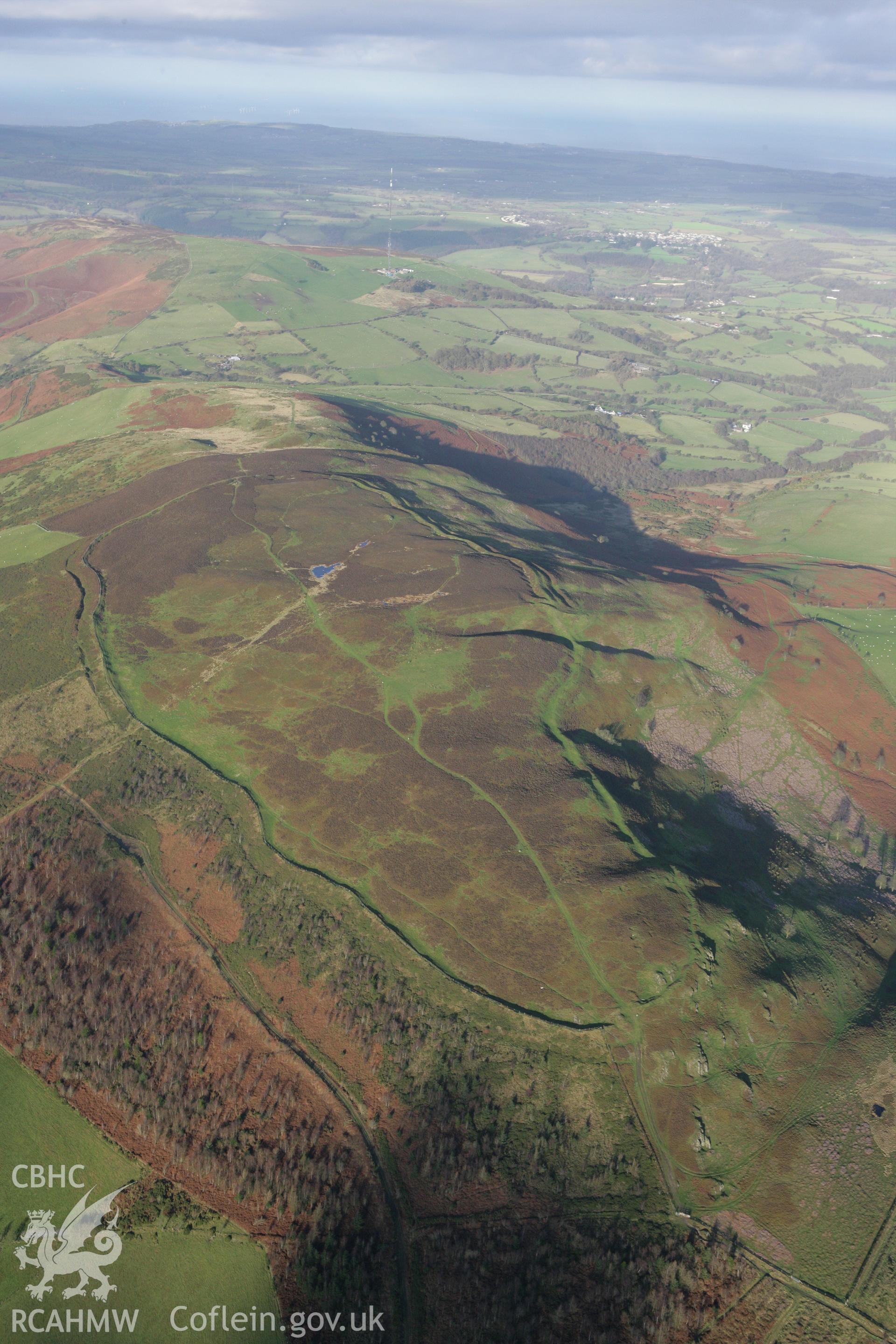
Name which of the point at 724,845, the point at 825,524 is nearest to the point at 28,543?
the point at 724,845

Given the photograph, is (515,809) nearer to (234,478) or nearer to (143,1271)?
(143,1271)

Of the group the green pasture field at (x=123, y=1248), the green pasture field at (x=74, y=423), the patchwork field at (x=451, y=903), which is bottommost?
the green pasture field at (x=123, y=1248)

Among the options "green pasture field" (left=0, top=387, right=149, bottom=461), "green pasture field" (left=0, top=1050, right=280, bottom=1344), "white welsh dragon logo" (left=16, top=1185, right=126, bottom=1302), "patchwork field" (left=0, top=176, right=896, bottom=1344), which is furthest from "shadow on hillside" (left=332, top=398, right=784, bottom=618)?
"white welsh dragon logo" (left=16, top=1185, right=126, bottom=1302)

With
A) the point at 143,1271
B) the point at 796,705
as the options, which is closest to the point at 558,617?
the point at 796,705

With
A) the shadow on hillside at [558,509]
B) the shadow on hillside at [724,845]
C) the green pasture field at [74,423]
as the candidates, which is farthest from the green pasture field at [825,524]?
the green pasture field at [74,423]

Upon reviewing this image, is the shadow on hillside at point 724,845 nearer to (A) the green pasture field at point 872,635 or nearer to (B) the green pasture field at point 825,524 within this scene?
(A) the green pasture field at point 872,635

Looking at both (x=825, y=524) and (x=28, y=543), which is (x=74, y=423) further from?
(x=825, y=524)
